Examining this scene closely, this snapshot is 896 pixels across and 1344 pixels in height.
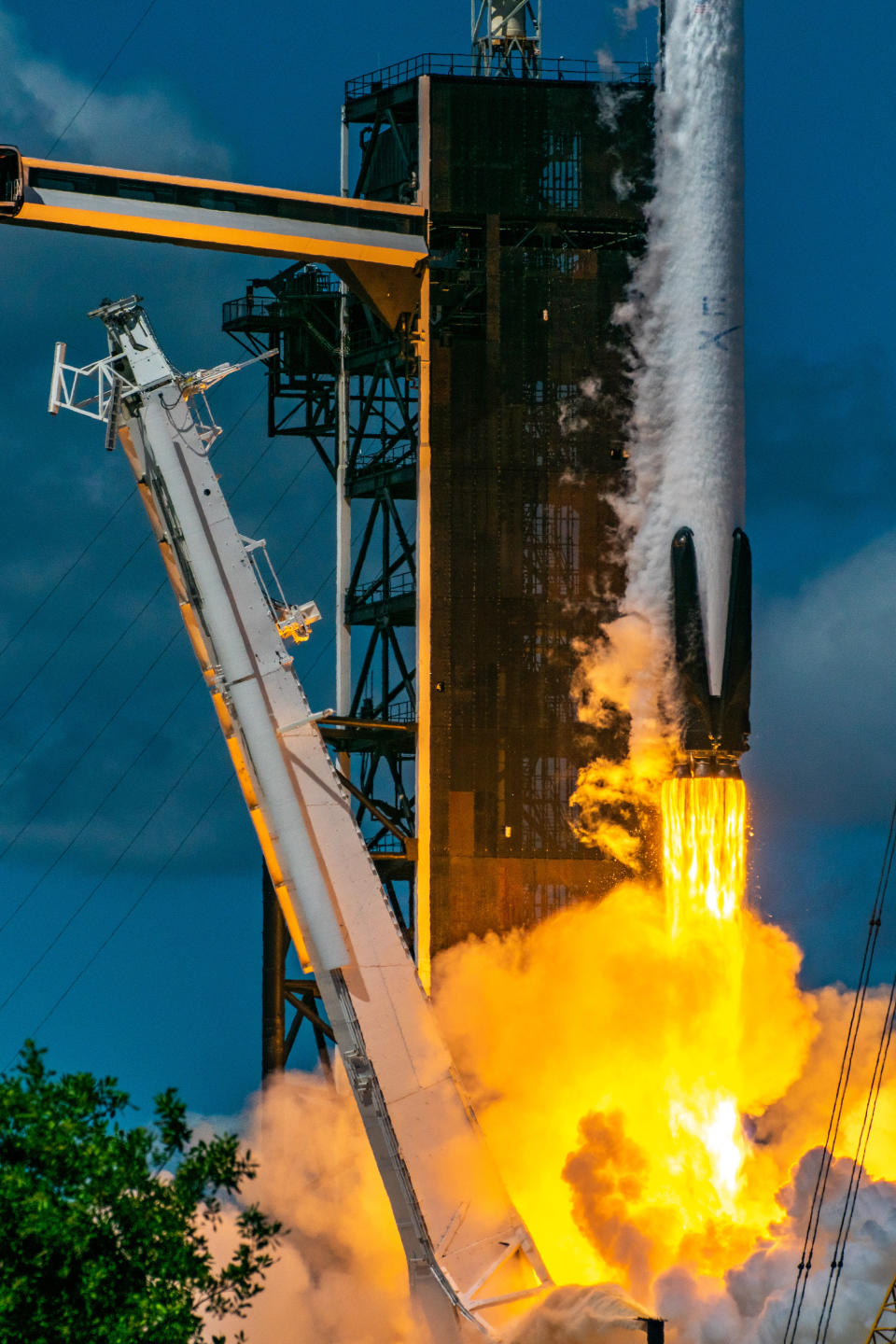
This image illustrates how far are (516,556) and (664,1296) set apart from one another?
17.7 metres

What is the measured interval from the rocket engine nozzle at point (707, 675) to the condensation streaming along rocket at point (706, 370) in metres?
0.02

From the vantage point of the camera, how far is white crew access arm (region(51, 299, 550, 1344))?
142ft

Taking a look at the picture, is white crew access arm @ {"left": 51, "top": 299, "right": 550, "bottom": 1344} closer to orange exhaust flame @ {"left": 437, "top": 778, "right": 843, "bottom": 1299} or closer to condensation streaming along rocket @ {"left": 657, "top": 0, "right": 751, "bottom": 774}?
orange exhaust flame @ {"left": 437, "top": 778, "right": 843, "bottom": 1299}

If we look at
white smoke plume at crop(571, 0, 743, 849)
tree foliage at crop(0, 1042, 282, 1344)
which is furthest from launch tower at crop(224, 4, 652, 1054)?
tree foliage at crop(0, 1042, 282, 1344)

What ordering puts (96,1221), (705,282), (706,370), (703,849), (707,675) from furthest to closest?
(705,282) → (706,370) → (703,849) → (707,675) → (96,1221)

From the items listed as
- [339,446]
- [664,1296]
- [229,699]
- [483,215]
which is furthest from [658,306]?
[664,1296]

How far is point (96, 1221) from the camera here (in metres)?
35.9

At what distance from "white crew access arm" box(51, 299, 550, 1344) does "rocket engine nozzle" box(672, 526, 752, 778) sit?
937 centimetres

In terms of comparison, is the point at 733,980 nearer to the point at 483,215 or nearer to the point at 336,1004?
the point at 336,1004

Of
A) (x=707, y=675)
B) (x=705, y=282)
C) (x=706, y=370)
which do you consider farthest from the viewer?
(x=705, y=282)

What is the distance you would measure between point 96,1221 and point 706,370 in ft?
82.9

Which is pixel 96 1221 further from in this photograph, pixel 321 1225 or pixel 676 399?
pixel 676 399

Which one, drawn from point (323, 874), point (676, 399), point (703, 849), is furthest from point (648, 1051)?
point (676, 399)

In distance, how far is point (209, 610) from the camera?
44.0m
